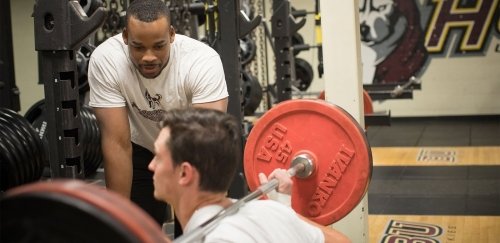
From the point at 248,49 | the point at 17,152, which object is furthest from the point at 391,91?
the point at 17,152

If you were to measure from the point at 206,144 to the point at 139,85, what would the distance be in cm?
95

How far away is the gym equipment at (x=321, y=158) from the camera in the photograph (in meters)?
2.14

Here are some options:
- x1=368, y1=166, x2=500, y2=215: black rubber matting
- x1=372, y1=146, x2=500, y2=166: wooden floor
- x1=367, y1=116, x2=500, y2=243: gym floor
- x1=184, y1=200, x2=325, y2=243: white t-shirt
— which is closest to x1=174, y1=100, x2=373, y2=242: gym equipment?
x1=184, y1=200, x2=325, y2=243: white t-shirt

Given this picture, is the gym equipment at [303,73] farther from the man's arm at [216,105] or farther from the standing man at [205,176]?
the standing man at [205,176]

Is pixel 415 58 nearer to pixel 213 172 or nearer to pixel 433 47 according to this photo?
pixel 433 47

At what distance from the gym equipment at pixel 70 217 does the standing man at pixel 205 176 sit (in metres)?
0.31

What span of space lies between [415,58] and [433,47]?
0.26 meters

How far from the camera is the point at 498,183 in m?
4.66

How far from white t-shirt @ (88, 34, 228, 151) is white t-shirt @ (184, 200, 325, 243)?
0.81m

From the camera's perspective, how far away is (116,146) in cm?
212

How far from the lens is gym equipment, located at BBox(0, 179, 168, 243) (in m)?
0.94

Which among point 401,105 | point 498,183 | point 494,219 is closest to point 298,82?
point 401,105

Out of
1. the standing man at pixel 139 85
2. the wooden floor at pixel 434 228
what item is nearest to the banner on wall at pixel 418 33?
the wooden floor at pixel 434 228

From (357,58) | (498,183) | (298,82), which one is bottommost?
(498,183)
